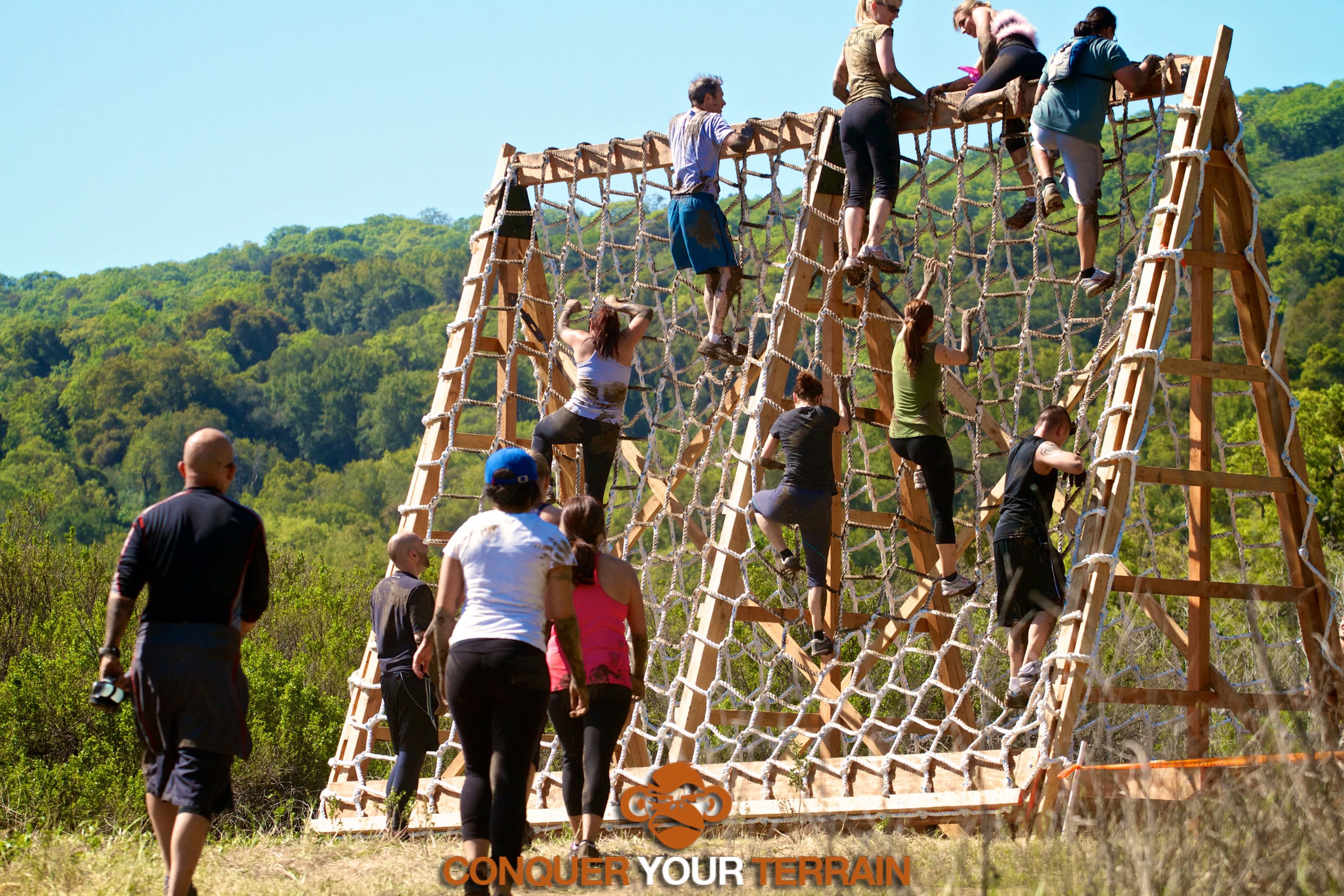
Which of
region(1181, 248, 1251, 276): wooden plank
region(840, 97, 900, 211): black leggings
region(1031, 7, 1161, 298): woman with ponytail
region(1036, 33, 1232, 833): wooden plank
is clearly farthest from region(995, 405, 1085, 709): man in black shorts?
region(840, 97, 900, 211): black leggings

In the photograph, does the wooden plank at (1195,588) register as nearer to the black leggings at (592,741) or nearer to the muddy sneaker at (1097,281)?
the muddy sneaker at (1097,281)

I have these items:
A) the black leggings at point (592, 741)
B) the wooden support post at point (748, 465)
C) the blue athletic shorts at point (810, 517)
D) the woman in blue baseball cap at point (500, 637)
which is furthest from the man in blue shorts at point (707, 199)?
the woman in blue baseball cap at point (500, 637)

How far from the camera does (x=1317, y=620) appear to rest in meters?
5.77

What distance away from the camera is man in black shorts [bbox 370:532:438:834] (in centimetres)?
525

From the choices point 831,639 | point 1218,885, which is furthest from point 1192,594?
point 1218,885

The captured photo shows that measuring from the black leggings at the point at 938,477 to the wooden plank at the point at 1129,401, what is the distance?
2.28 feet

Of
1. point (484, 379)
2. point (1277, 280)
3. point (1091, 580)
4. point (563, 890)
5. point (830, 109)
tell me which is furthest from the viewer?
point (484, 379)

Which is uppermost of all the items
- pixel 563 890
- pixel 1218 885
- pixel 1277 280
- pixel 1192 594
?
pixel 1277 280

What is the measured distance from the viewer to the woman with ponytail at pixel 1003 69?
19.4 ft

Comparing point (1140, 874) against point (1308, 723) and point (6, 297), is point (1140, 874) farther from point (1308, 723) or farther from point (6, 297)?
point (6, 297)

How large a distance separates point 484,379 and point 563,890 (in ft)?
154

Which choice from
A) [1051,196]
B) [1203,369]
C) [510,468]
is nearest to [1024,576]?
[1203,369]

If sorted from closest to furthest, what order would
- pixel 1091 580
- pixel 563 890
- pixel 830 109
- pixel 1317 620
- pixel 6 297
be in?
1. pixel 563 890
2. pixel 1091 580
3. pixel 1317 620
4. pixel 830 109
5. pixel 6 297

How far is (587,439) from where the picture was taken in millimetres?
5902
